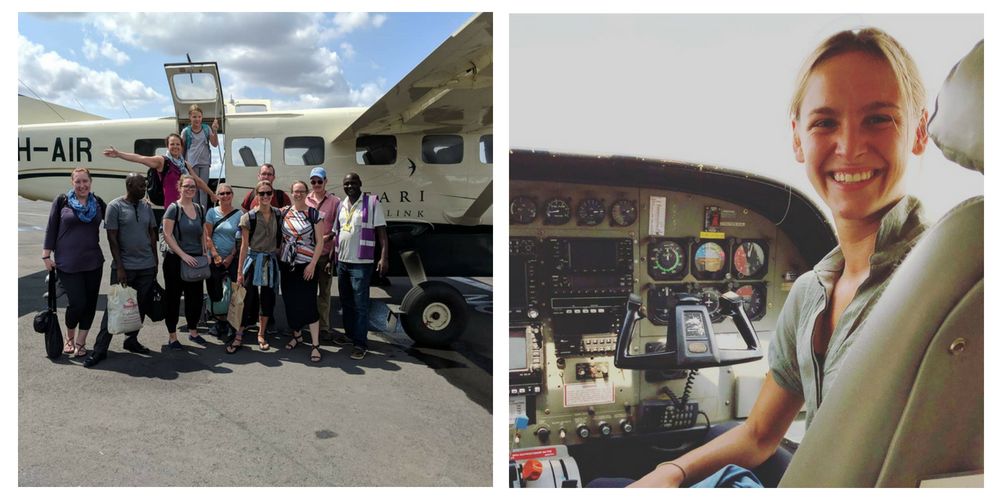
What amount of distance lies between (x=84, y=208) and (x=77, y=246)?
0.96ft

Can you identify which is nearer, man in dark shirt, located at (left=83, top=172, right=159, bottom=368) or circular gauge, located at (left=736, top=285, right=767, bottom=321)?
circular gauge, located at (left=736, top=285, right=767, bottom=321)

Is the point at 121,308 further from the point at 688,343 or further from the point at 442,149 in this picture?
the point at 688,343

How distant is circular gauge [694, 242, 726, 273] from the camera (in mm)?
2922

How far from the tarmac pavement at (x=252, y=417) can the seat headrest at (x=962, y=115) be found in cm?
291

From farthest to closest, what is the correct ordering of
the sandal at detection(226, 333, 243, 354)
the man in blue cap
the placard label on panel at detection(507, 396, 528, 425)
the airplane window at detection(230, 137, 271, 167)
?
the airplane window at detection(230, 137, 271, 167), the man in blue cap, the sandal at detection(226, 333, 243, 354), the placard label on panel at detection(507, 396, 528, 425)

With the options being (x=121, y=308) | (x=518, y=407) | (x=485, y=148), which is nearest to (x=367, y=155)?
(x=485, y=148)

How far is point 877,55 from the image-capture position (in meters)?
2.72

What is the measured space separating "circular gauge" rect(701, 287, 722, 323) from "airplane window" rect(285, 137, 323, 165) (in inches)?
200

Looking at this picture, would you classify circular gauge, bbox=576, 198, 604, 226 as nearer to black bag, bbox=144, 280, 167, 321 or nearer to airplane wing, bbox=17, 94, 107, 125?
black bag, bbox=144, 280, 167, 321

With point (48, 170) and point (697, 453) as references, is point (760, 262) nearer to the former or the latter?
point (697, 453)

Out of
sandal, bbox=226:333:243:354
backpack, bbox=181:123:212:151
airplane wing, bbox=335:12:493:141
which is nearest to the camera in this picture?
airplane wing, bbox=335:12:493:141

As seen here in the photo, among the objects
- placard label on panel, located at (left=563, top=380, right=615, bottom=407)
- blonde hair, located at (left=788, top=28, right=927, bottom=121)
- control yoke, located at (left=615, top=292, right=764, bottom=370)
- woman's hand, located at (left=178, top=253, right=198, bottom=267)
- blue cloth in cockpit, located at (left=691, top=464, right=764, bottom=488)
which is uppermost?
blonde hair, located at (left=788, top=28, right=927, bottom=121)

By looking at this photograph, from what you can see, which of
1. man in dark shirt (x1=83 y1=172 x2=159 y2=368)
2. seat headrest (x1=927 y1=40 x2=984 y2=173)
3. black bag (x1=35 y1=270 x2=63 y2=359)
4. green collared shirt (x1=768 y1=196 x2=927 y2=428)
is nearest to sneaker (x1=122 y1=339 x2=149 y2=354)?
man in dark shirt (x1=83 y1=172 x2=159 y2=368)
